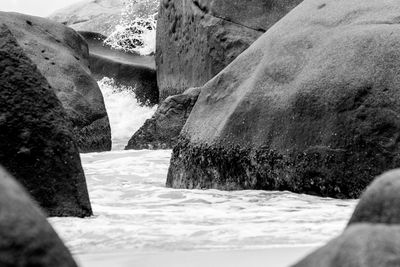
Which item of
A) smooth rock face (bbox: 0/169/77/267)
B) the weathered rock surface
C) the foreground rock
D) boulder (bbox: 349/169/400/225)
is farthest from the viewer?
the weathered rock surface

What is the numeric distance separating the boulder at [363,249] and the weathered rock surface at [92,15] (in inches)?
825

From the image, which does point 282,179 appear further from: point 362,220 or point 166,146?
point 166,146

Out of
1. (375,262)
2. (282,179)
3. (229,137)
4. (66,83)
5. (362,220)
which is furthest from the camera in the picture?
(66,83)

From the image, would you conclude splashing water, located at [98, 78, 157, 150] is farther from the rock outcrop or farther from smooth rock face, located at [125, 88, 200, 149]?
the rock outcrop

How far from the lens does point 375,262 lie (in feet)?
6.03

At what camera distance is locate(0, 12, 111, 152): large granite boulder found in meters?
12.4

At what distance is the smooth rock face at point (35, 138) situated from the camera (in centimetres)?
481

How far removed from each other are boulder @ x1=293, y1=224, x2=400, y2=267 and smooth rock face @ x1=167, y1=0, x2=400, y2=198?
4.01 metres

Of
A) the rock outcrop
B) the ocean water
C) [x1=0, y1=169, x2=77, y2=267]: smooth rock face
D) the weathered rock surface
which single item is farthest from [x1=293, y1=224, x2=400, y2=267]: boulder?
the weathered rock surface

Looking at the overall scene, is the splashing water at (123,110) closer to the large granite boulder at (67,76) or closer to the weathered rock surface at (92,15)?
the large granite boulder at (67,76)

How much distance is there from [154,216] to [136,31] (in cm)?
1604

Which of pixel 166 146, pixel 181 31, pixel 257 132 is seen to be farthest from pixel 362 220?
pixel 181 31

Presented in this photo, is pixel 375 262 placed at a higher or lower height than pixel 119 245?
higher

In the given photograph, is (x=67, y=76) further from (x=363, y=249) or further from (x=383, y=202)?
(x=363, y=249)
